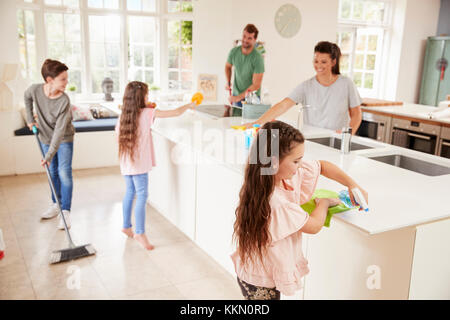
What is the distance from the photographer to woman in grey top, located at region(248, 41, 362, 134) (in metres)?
3.04

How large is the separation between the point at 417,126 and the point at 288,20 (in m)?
2.66

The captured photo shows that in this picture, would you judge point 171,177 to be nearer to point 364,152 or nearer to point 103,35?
point 364,152

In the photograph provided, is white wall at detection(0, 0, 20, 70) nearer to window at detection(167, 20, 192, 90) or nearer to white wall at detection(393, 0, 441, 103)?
window at detection(167, 20, 192, 90)

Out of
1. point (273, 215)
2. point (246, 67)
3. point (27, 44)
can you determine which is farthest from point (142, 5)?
point (273, 215)

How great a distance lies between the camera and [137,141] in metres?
3.08

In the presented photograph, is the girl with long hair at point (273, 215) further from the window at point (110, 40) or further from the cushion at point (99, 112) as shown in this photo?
the window at point (110, 40)

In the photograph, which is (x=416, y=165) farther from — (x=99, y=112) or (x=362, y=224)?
(x=99, y=112)

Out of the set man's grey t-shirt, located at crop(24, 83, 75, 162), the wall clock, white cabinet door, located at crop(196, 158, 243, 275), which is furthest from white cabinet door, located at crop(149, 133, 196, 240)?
the wall clock

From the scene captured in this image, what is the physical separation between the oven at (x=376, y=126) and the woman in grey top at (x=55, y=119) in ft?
11.1

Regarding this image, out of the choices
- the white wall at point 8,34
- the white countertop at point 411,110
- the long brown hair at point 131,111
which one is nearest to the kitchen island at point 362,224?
the long brown hair at point 131,111

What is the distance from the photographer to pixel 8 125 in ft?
16.2

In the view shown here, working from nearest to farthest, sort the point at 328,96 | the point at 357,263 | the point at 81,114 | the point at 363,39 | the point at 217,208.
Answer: the point at 357,263 < the point at 217,208 < the point at 328,96 < the point at 81,114 < the point at 363,39

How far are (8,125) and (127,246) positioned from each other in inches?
101
